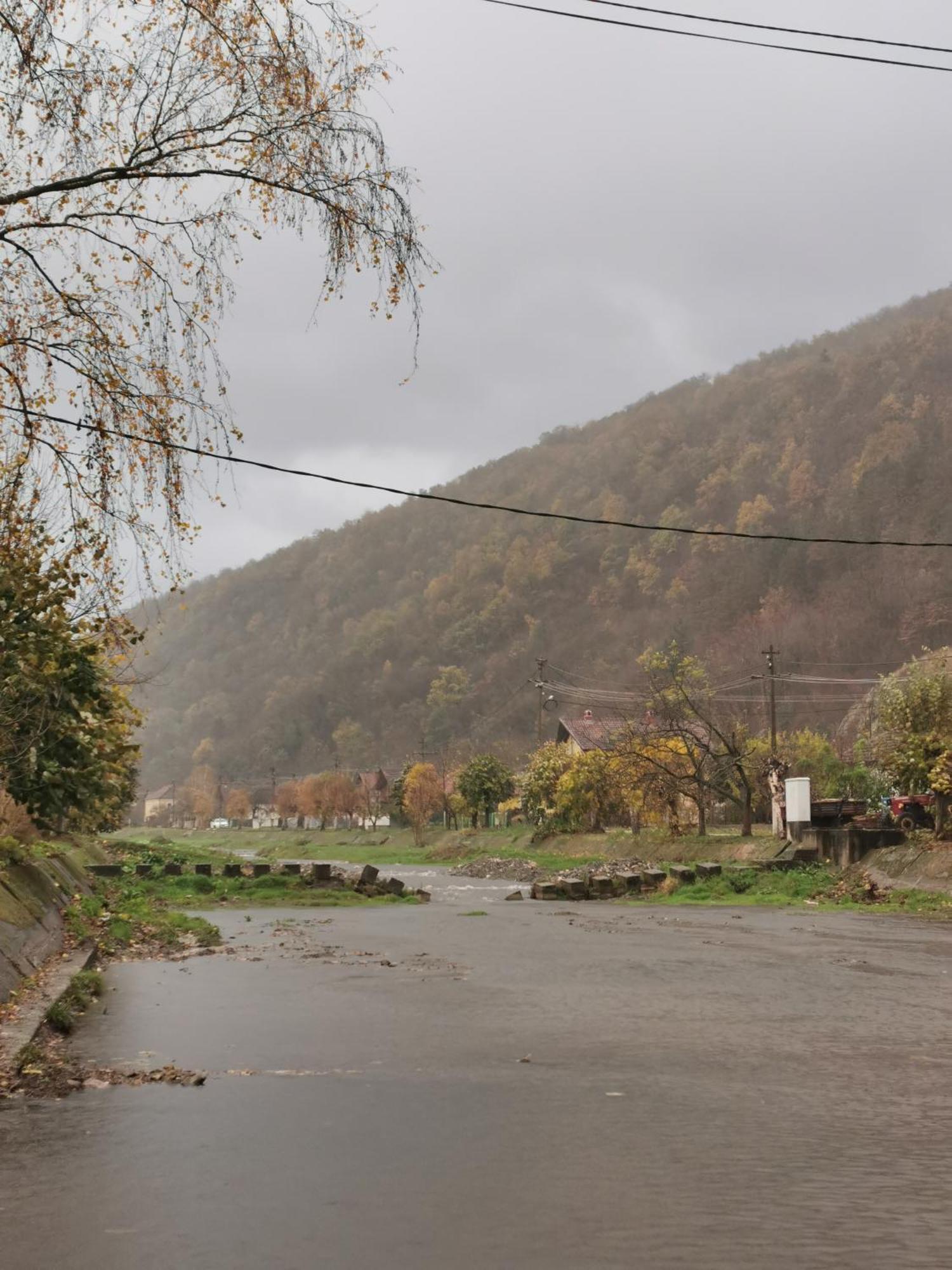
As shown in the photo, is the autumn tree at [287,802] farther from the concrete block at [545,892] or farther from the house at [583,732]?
the concrete block at [545,892]

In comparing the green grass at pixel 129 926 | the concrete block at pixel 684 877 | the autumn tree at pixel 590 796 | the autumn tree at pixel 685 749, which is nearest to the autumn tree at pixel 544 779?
the autumn tree at pixel 590 796

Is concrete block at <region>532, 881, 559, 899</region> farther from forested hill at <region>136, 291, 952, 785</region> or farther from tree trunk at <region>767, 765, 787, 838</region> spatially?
forested hill at <region>136, 291, 952, 785</region>

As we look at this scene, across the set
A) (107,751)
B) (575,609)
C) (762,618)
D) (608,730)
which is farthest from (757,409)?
(107,751)

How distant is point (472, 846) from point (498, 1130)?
74.3 metres

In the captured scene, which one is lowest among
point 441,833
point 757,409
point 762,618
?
point 441,833

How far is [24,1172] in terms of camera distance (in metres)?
6.57

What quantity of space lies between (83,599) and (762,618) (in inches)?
5492

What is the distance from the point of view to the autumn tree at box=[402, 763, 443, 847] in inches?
4082

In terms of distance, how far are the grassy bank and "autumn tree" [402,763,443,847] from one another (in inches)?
47.2

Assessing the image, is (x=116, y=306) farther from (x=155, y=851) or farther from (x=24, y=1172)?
(x=155, y=851)

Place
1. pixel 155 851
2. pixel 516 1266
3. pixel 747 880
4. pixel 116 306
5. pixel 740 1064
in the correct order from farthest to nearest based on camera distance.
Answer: pixel 155 851, pixel 747 880, pixel 116 306, pixel 740 1064, pixel 516 1266

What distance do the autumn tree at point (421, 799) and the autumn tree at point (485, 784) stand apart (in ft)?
20.2

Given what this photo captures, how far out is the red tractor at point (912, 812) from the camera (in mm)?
47125

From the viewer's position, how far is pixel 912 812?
49.3 meters
